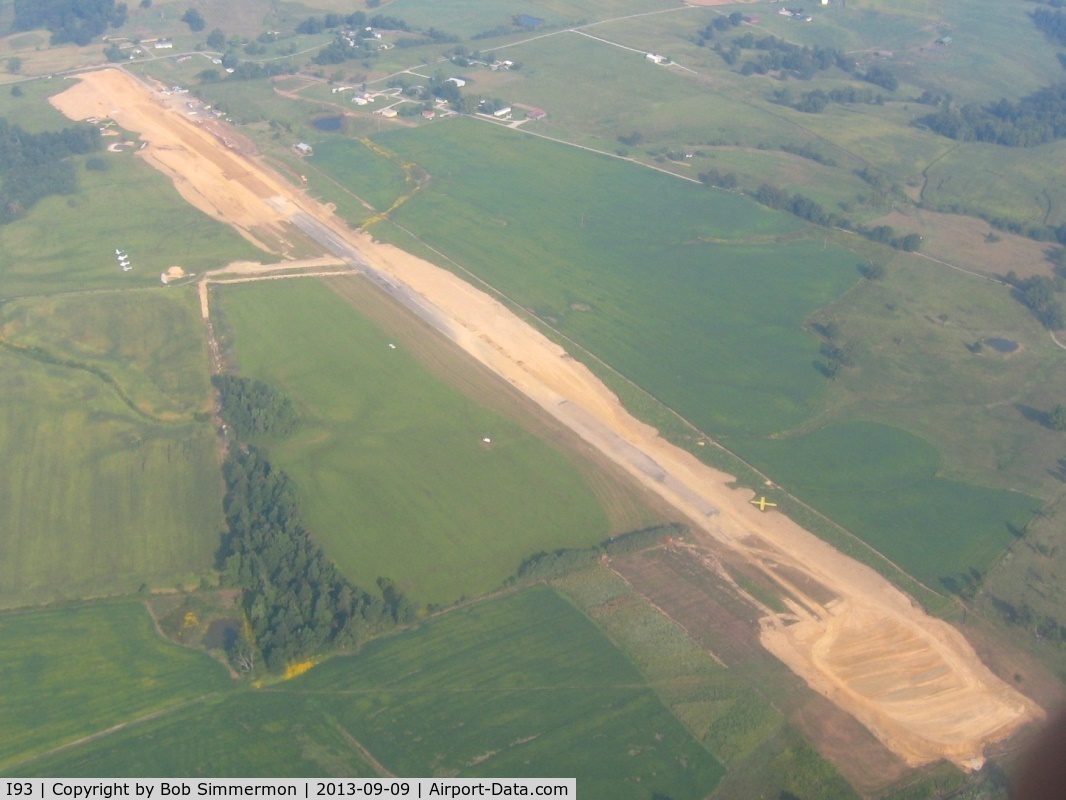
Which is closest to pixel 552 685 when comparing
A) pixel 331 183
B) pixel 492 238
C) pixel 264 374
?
pixel 264 374

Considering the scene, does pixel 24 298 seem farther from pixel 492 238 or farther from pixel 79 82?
pixel 79 82

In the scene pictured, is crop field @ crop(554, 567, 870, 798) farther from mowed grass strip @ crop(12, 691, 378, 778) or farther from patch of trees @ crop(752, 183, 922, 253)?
patch of trees @ crop(752, 183, 922, 253)

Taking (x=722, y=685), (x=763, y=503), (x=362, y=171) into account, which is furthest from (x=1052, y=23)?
(x=722, y=685)

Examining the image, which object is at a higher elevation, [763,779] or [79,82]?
[79,82]

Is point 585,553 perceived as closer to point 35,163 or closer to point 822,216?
point 822,216

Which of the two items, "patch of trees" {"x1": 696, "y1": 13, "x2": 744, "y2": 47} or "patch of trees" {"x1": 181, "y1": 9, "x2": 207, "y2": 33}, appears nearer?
"patch of trees" {"x1": 181, "y1": 9, "x2": 207, "y2": 33}

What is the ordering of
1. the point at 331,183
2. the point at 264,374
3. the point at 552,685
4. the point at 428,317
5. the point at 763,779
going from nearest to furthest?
the point at 763,779 < the point at 552,685 < the point at 264,374 < the point at 428,317 < the point at 331,183

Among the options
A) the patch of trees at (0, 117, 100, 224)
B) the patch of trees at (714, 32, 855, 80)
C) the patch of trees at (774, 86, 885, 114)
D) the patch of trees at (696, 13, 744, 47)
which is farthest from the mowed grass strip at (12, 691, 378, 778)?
the patch of trees at (696, 13, 744, 47)
